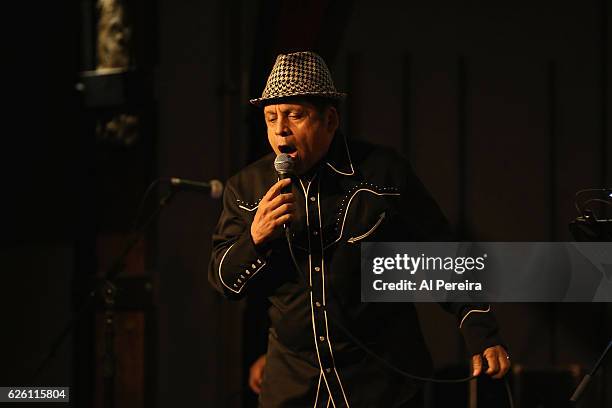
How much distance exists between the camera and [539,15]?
3904mm

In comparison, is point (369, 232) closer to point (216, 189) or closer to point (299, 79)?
point (299, 79)

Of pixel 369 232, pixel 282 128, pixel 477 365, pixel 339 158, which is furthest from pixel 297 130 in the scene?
pixel 477 365

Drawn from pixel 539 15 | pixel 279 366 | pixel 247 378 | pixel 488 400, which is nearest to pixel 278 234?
pixel 279 366

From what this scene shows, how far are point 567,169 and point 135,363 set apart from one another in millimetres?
1848

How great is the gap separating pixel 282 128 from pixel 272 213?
220 mm

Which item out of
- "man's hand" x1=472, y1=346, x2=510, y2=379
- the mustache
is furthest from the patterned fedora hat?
"man's hand" x1=472, y1=346, x2=510, y2=379

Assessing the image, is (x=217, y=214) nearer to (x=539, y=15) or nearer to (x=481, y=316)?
(x=539, y=15)

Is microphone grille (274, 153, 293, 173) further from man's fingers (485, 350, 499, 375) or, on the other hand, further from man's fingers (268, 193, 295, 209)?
man's fingers (485, 350, 499, 375)

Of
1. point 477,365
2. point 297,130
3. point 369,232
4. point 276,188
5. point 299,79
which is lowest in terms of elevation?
point 477,365

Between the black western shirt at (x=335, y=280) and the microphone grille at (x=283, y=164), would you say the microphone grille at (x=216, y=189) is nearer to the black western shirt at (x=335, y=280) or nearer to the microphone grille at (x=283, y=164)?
the black western shirt at (x=335, y=280)

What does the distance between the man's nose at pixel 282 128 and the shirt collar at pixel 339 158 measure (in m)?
0.14

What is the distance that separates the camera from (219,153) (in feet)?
12.3

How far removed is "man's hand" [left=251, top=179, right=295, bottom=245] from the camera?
2.01m

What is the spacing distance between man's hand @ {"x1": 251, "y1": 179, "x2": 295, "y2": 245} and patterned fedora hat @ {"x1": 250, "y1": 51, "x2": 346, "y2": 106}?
0.73 ft
